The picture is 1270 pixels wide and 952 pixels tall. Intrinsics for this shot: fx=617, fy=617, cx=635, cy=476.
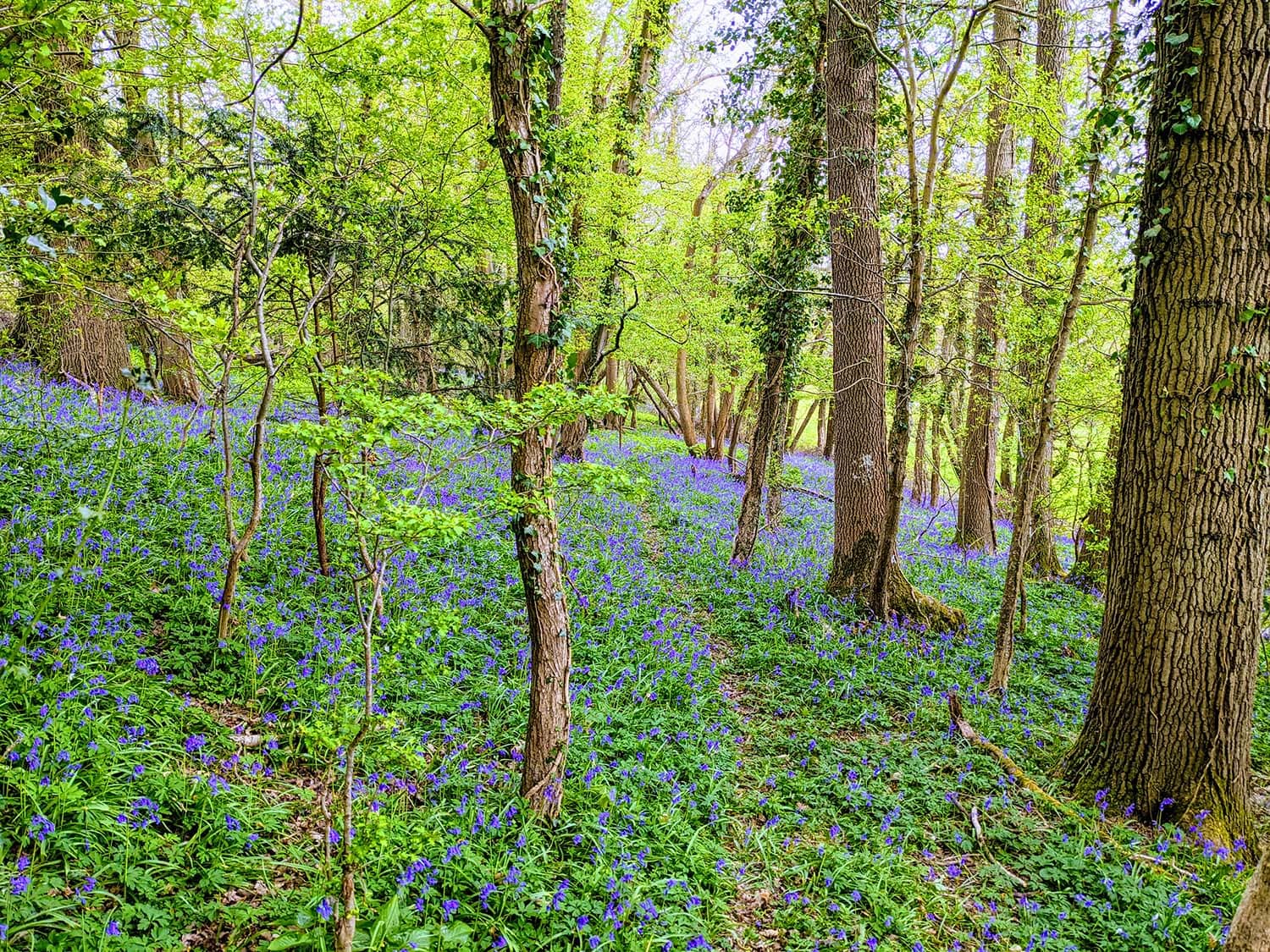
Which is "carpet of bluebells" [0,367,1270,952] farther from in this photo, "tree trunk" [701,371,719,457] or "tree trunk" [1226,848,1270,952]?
"tree trunk" [701,371,719,457]

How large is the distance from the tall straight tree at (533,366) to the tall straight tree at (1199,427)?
3.90 m

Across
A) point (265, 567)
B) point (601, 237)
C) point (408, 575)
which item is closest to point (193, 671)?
point (265, 567)

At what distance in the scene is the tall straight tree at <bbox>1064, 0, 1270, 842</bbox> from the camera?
3.88 metres

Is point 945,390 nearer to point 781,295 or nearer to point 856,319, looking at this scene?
point 856,319

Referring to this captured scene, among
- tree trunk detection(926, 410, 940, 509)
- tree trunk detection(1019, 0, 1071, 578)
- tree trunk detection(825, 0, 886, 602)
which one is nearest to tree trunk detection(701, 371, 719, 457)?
tree trunk detection(926, 410, 940, 509)

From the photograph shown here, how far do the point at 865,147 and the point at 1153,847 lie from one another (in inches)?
302

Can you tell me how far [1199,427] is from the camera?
398cm

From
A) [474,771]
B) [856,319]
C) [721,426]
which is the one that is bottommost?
[474,771]

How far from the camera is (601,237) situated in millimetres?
11586

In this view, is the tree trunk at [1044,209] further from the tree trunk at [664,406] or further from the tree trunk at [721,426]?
the tree trunk at [664,406]

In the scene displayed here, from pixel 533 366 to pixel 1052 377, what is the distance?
4.33 metres

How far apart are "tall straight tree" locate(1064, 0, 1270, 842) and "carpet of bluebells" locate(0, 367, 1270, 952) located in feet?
1.84

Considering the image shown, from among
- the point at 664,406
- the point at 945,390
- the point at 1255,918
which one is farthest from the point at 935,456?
the point at 664,406

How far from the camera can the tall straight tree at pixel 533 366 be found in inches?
133
